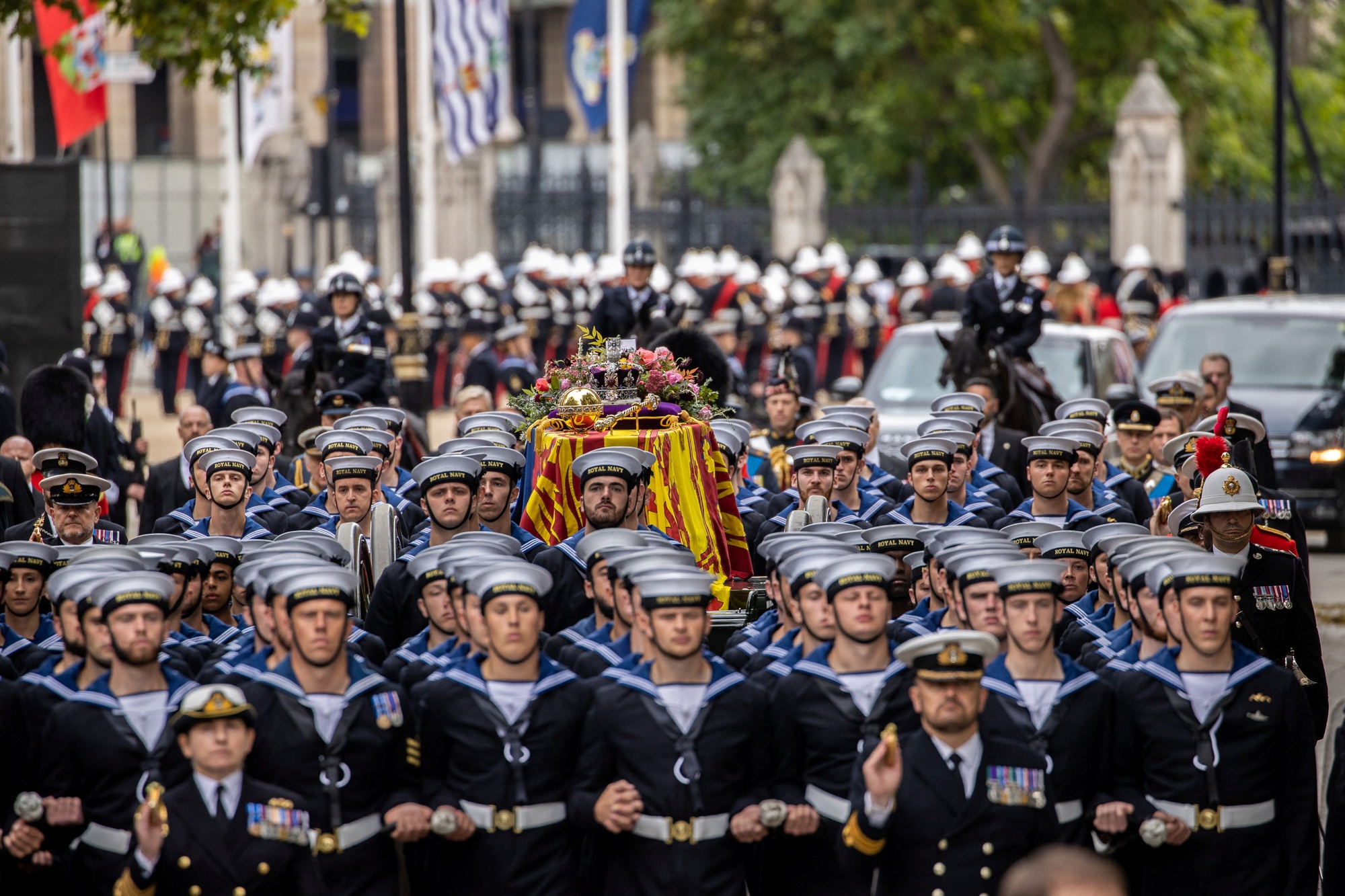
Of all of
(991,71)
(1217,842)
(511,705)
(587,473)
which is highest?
(991,71)

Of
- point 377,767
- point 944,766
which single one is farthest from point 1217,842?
point 377,767

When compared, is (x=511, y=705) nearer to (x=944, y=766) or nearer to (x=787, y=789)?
(x=787, y=789)

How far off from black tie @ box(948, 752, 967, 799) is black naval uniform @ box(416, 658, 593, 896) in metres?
1.25

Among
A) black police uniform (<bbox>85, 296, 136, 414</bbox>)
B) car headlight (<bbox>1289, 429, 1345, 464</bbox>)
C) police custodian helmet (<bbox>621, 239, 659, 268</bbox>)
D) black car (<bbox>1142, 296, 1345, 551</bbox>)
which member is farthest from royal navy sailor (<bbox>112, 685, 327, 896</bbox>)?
black police uniform (<bbox>85, 296, 136, 414</bbox>)

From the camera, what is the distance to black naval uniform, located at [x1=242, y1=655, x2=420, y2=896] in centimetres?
672

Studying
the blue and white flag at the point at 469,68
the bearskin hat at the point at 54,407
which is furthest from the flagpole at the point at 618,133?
the bearskin hat at the point at 54,407

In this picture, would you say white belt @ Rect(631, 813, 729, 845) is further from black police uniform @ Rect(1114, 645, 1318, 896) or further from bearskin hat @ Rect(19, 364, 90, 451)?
bearskin hat @ Rect(19, 364, 90, 451)

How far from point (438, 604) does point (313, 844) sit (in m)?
1.31

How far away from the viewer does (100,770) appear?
6.92 m

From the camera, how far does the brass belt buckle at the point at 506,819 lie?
22.7 feet

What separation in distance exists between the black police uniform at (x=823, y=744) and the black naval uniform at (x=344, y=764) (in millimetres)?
1270

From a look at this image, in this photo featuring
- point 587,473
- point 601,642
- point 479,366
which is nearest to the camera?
point 601,642

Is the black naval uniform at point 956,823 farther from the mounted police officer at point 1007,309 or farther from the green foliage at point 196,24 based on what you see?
the green foliage at point 196,24

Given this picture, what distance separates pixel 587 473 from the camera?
9008 millimetres
